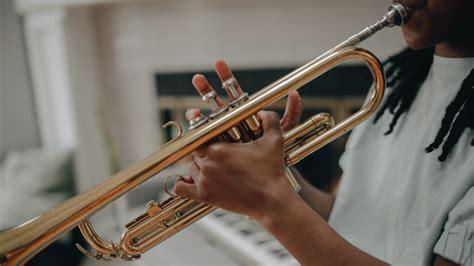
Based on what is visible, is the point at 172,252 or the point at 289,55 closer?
the point at 172,252

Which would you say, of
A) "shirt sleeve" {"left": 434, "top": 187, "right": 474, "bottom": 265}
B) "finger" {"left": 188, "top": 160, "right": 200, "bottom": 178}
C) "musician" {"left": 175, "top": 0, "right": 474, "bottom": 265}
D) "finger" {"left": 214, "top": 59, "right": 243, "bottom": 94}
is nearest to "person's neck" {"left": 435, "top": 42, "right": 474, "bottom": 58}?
"musician" {"left": 175, "top": 0, "right": 474, "bottom": 265}

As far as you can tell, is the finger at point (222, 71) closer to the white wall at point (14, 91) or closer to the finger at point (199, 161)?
the finger at point (199, 161)

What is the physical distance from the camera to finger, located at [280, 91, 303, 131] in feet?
2.47

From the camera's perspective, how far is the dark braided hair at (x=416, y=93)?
0.67 meters

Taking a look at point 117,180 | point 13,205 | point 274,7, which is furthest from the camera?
point 13,205

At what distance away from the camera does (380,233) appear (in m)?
0.85

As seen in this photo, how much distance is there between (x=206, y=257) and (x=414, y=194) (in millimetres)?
1114

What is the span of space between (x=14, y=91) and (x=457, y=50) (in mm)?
3190

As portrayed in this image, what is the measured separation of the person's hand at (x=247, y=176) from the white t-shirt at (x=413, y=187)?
223 mm

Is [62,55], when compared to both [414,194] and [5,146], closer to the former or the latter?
[5,146]

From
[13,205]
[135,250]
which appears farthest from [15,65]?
[135,250]

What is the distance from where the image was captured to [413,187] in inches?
29.8

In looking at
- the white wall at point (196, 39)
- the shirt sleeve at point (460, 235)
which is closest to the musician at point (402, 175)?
the shirt sleeve at point (460, 235)

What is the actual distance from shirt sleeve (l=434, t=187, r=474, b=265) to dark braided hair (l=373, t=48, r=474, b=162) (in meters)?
0.10
